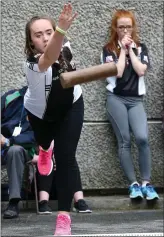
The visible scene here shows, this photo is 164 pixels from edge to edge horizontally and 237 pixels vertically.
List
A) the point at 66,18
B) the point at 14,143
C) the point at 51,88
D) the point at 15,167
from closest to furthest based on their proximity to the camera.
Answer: the point at 66,18 → the point at 51,88 → the point at 15,167 → the point at 14,143

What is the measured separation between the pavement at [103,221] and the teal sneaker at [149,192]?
89 millimetres

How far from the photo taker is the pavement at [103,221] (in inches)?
247

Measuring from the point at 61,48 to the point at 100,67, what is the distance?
2.42 feet

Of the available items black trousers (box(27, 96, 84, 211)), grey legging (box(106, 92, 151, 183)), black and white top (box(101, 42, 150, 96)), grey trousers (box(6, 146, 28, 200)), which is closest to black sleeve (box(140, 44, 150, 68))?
black and white top (box(101, 42, 150, 96))

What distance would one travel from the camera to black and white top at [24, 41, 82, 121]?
532cm

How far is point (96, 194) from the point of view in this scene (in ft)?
27.0

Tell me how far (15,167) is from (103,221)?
3.24 feet

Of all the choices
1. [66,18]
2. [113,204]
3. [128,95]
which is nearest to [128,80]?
[128,95]

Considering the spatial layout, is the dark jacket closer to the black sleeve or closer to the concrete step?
the concrete step

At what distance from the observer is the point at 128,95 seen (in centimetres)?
792

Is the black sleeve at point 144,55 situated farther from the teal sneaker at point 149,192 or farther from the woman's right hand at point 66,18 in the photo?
the woman's right hand at point 66,18

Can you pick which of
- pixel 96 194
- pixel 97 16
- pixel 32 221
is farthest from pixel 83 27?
pixel 32 221

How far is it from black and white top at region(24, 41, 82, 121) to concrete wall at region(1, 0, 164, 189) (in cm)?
273

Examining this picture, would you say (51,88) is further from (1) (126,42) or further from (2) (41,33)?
(1) (126,42)
